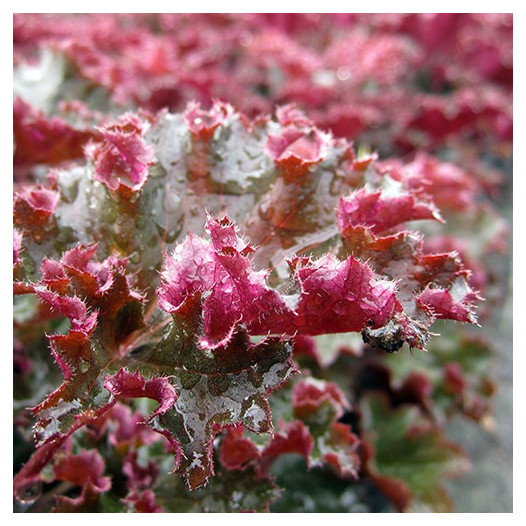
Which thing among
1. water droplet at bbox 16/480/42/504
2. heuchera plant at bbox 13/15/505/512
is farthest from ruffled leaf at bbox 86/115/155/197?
water droplet at bbox 16/480/42/504

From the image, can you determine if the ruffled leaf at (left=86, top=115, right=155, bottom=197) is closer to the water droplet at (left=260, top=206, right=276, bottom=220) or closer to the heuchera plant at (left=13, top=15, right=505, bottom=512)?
the heuchera plant at (left=13, top=15, right=505, bottom=512)

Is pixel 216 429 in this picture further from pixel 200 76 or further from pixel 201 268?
pixel 200 76

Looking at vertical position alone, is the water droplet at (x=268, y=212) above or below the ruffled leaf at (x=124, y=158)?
below

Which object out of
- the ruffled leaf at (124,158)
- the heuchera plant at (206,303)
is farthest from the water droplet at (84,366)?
the ruffled leaf at (124,158)

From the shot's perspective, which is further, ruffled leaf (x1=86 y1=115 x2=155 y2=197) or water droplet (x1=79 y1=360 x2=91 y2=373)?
ruffled leaf (x1=86 y1=115 x2=155 y2=197)

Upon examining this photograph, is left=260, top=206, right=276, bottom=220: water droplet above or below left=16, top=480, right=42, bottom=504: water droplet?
above

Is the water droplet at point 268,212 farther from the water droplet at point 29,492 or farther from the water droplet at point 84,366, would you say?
the water droplet at point 29,492

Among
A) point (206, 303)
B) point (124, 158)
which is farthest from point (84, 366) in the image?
point (124, 158)

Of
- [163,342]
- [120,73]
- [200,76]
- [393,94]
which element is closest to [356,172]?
[163,342]
